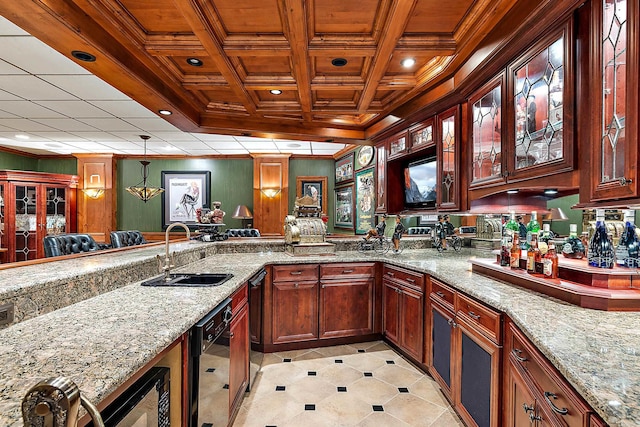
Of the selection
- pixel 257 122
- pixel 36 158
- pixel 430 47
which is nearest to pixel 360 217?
pixel 257 122

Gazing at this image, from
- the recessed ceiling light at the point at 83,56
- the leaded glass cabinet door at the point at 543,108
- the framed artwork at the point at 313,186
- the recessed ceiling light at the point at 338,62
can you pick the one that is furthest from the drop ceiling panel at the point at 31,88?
the framed artwork at the point at 313,186

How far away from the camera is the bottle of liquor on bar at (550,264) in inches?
71.5

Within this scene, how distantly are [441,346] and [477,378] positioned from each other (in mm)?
529

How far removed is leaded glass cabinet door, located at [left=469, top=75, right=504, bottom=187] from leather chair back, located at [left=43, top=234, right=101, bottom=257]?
4288 mm

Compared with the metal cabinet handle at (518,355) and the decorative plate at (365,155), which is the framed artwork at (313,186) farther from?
the metal cabinet handle at (518,355)

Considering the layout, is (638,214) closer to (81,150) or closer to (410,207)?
(410,207)

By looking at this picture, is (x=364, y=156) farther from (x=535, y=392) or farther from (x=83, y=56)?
(x=535, y=392)

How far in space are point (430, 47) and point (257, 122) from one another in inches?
96.2

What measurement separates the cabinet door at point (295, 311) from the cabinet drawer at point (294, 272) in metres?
0.04

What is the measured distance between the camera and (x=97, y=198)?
23.3ft

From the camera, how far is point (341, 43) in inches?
93.6

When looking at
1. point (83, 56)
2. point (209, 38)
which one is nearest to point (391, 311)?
point (209, 38)

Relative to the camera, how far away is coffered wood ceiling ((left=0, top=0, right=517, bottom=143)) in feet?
6.51

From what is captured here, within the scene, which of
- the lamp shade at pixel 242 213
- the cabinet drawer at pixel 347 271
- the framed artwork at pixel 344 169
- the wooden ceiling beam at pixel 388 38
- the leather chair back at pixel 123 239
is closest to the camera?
the wooden ceiling beam at pixel 388 38
